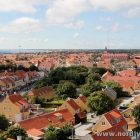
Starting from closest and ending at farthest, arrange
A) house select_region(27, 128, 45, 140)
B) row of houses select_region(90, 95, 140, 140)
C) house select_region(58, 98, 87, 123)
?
row of houses select_region(90, 95, 140, 140)
house select_region(27, 128, 45, 140)
house select_region(58, 98, 87, 123)

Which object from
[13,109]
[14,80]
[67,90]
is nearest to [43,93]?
[67,90]

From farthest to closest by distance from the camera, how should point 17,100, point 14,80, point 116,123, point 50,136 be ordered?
1. point 14,80
2. point 17,100
3. point 116,123
4. point 50,136

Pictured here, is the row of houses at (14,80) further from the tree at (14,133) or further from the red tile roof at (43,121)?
the tree at (14,133)

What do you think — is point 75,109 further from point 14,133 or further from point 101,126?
point 14,133

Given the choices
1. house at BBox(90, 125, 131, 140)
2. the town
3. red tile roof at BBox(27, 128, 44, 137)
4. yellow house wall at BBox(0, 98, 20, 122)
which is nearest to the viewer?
house at BBox(90, 125, 131, 140)

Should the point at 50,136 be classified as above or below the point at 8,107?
above

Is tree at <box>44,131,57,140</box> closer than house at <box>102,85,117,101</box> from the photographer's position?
Yes

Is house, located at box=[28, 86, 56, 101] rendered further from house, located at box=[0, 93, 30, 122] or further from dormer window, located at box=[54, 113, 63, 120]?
dormer window, located at box=[54, 113, 63, 120]

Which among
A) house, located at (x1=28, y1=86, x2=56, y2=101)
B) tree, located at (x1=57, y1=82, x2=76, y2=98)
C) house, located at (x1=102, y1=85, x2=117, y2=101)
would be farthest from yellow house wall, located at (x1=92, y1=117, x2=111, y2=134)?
tree, located at (x1=57, y1=82, x2=76, y2=98)
